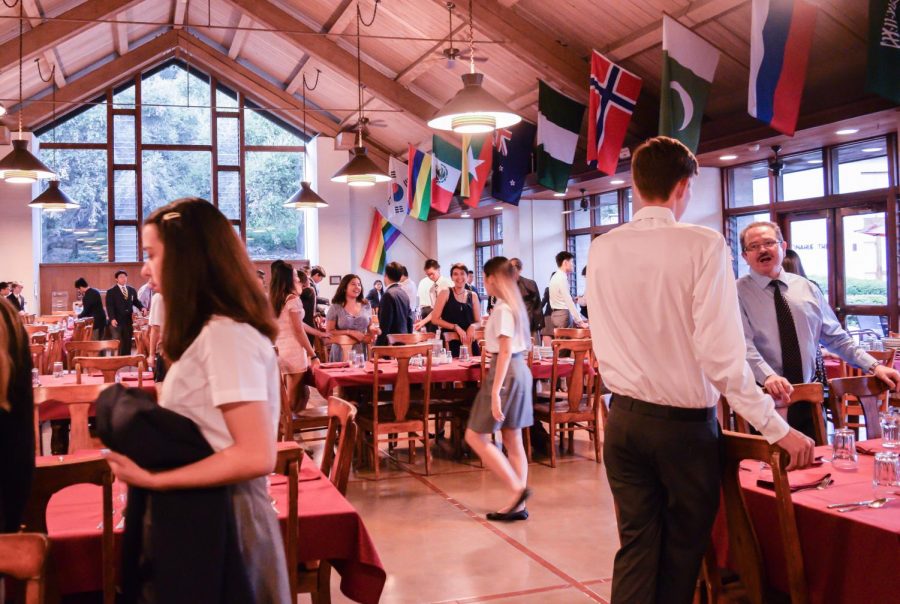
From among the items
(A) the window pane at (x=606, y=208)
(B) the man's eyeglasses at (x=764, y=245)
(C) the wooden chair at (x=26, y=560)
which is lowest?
(C) the wooden chair at (x=26, y=560)

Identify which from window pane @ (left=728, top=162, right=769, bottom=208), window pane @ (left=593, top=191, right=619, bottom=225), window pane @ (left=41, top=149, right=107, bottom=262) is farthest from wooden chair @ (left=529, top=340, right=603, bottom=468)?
window pane @ (left=41, top=149, right=107, bottom=262)

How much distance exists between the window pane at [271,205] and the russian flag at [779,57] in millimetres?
14213

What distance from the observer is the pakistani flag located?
836 centimetres

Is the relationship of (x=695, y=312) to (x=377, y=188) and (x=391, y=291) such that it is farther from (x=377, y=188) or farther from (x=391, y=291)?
(x=377, y=188)

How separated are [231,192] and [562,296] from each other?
1100cm

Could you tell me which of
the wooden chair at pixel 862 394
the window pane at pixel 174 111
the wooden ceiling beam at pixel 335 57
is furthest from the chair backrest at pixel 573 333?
the window pane at pixel 174 111

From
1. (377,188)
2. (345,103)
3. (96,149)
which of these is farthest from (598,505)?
(96,149)

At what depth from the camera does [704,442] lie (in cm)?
228

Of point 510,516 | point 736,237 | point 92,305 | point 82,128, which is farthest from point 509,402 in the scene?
point 82,128

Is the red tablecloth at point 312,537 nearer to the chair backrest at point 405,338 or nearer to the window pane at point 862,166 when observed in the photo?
the chair backrest at point 405,338

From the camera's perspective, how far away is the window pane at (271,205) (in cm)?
2014

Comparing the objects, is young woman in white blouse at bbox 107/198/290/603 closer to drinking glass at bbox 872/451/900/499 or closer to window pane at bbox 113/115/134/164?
drinking glass at bbox 872/451/900/499

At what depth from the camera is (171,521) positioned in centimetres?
164

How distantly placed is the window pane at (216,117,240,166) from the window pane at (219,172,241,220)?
0.99 feet
